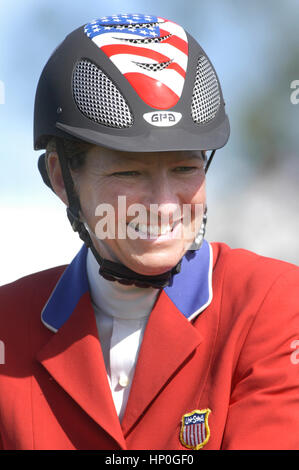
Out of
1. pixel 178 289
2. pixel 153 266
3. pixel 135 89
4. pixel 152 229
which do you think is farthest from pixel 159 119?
pixel 178 289

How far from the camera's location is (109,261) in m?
2.85

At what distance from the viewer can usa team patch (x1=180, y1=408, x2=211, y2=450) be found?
2.65 meters

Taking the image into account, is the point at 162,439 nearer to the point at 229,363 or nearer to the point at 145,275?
the point at 229,363

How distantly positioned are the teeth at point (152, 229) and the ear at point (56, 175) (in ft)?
1.38

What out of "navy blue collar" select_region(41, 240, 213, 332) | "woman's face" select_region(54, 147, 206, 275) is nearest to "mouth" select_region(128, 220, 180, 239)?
"woman's face" select_region(54, 147, 206, 275)

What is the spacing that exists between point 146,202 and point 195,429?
717 mm

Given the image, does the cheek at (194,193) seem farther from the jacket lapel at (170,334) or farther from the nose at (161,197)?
the jacket lapel at (170,334)

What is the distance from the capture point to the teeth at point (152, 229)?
267 centimetres

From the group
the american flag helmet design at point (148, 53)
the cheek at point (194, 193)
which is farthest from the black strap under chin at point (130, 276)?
the american flag helmet design at point (148, 53)

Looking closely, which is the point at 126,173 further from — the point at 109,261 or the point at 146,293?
the point at 146,293

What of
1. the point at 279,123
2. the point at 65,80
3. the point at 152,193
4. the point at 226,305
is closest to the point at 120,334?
the point at 226,305

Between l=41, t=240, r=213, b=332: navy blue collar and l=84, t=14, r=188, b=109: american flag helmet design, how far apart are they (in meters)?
0.61

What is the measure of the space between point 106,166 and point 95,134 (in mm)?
106

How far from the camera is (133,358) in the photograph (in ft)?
9.50
